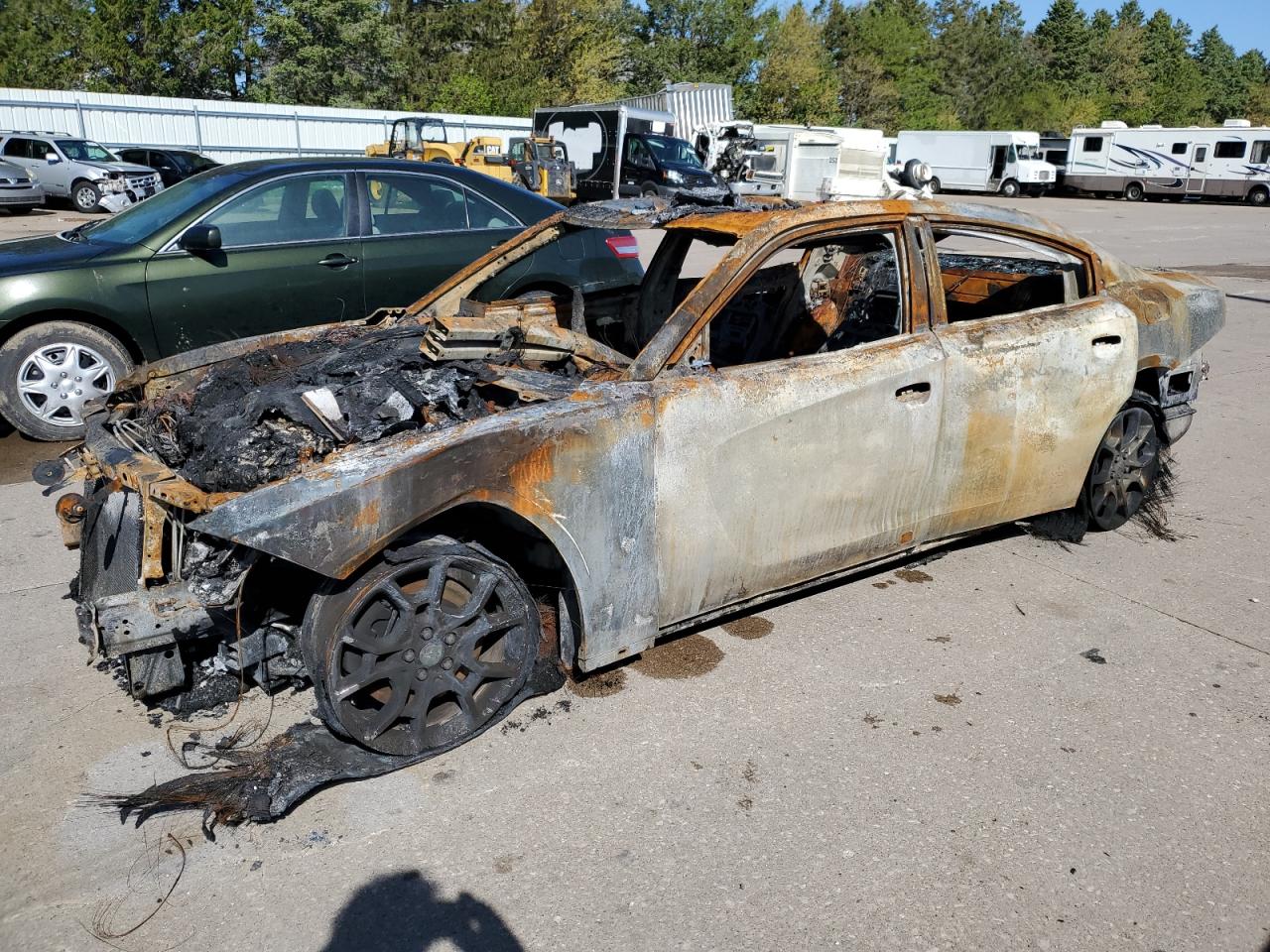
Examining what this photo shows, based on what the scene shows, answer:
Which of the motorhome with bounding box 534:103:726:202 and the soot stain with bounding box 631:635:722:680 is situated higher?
the motorhome with bounding box 534:103:726:202

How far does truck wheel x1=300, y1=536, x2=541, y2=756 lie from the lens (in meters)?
2.80

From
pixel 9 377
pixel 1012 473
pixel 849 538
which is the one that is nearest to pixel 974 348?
pixel 1012 473

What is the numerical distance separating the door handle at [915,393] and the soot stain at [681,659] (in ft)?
3.94

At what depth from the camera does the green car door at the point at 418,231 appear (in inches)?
248

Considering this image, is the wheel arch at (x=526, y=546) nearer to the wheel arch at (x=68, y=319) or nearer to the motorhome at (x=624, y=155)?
the wheel arch at (x=68, y=319)

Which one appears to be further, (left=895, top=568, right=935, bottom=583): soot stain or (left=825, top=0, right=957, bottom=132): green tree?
(left=825, top=0, right=957, bottom=132): green tree

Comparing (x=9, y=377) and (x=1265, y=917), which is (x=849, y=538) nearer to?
(x=1265, y=917)

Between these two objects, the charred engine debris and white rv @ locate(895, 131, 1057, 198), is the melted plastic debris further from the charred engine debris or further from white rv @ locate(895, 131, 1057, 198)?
white rv @ locate(895, 131, 1057, 198)

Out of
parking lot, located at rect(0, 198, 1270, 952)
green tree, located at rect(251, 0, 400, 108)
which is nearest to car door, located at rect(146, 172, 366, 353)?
parking lot, located at rect(0, 198, 1270, 952)

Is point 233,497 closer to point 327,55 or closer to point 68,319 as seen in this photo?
point 68,319

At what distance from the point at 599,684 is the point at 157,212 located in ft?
15.0

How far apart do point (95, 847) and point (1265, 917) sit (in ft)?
10.2

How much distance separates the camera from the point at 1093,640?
12.6 feet

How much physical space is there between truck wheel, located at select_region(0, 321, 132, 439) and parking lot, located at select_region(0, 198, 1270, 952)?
1.92m
